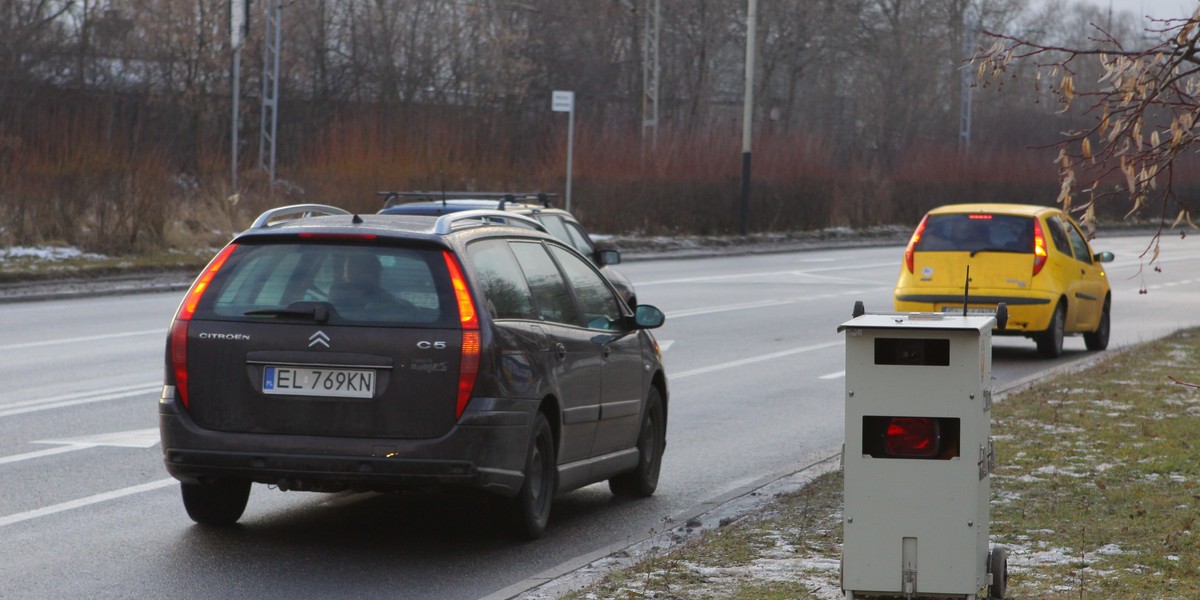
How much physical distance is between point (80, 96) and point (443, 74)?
13.4 metres

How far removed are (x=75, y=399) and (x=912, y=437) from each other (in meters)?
8.49

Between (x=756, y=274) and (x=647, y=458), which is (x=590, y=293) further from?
(x=756, y=274)

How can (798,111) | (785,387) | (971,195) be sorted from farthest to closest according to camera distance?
(798,111), (971,195), (785,387)

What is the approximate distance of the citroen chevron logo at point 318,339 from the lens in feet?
23.8

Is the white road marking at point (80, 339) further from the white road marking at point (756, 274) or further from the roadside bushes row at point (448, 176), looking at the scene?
the white road marking at point (756, 274)

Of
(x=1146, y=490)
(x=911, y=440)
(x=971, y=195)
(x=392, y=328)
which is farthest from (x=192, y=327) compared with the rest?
(x=971, y=195)

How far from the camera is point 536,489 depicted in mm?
7797

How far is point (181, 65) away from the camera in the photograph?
156ft

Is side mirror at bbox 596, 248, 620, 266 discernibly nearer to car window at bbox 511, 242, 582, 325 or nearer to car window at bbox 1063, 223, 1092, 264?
car window at bbox 1063, 223, 1092, 264

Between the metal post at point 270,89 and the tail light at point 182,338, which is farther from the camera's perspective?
the metal post at point 270,89

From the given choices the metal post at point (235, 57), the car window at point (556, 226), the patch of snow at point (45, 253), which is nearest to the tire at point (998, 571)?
the car window at point (556, 226)

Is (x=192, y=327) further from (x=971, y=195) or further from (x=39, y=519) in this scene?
(x=971, y=195)

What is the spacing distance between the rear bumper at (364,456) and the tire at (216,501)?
61 cm

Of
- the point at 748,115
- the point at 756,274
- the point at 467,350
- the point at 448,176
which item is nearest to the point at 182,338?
the point at 467,350
